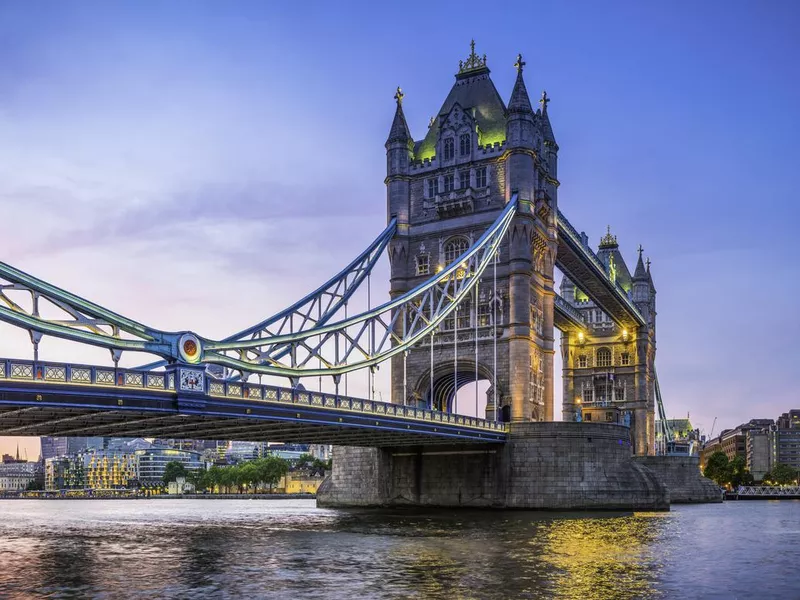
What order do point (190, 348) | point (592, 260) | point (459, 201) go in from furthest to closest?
point (592, 260)
point (459, 201)
point (190, 348)

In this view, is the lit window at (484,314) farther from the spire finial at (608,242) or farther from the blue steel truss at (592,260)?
the spire finial at (608,242)

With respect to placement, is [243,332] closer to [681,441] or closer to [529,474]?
[529,474]

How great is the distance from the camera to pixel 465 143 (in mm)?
75500

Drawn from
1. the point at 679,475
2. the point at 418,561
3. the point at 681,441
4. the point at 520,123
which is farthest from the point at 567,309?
the point at 418,561

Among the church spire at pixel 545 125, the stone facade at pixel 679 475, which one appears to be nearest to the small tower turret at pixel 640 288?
the stone facade at pixel 679 475

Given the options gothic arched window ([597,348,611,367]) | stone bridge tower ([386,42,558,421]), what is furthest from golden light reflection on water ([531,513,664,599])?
gothic arched window ([597,348,611,367])

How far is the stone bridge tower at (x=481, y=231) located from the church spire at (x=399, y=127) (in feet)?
0.26

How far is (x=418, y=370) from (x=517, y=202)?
14.5m

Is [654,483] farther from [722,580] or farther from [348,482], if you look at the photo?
[722,580]

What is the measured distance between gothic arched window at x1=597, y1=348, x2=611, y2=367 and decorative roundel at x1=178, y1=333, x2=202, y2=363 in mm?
83947

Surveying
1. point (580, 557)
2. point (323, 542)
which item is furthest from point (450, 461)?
point (580, 557)

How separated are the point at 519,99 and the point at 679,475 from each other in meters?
42.4

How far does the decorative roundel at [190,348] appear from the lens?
1598 inches

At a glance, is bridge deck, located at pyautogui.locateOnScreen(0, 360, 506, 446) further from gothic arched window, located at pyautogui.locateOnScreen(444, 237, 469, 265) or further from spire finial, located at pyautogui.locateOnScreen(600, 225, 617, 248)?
spire finial, located at pyautogui.locateOnScreen(600, 225, 617, 248)
